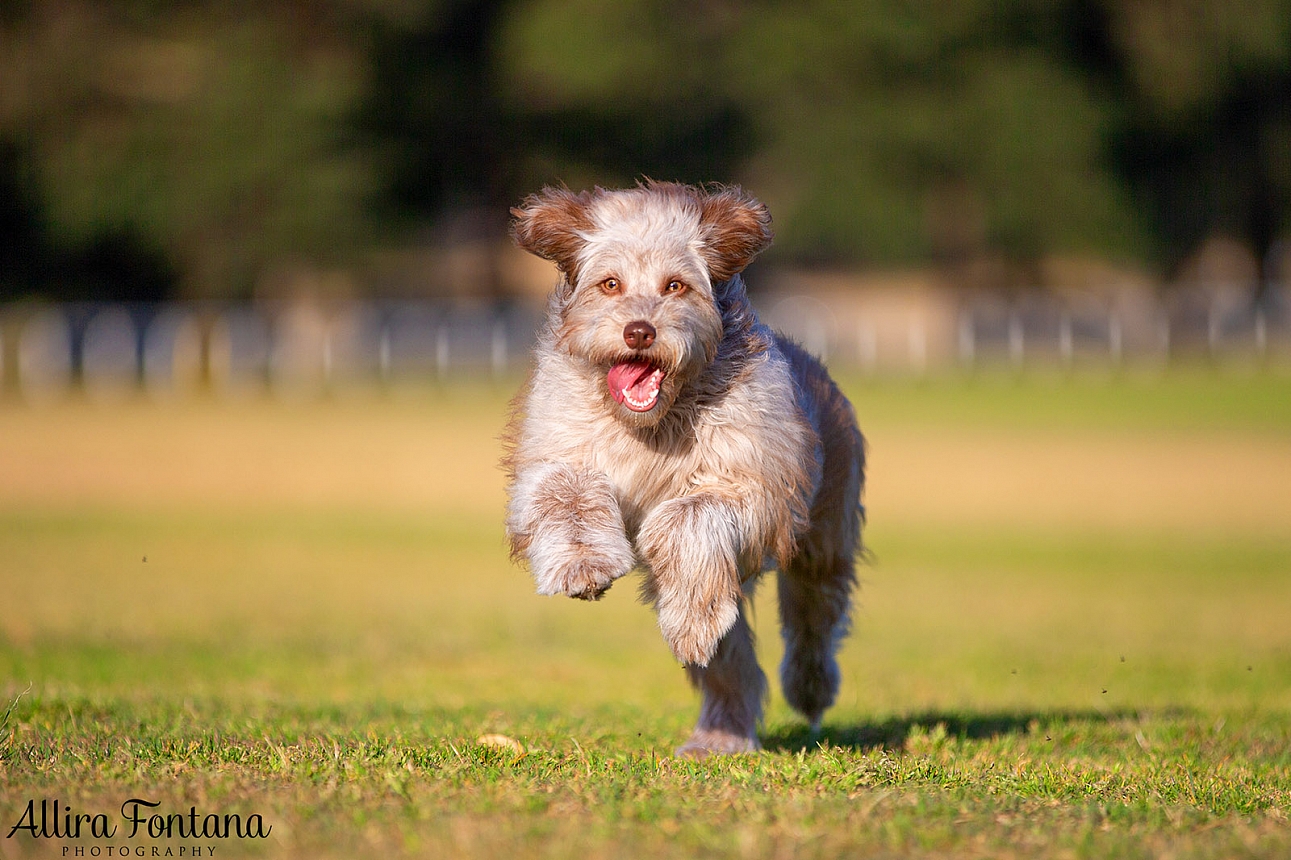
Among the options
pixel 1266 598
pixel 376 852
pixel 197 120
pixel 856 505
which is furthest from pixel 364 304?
pixel 376 852

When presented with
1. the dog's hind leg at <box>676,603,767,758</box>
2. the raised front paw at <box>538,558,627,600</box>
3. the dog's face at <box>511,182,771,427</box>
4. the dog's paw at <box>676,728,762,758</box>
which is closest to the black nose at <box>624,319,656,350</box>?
the dog's face at <box>511,182,771,427</box>

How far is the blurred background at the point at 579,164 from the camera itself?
39.6 meters

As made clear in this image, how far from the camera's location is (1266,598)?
14727 mm

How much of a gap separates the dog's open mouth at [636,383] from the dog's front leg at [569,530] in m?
0.32

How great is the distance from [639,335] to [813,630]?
2071 millimetres

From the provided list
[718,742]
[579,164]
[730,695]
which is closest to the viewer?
[718,742]

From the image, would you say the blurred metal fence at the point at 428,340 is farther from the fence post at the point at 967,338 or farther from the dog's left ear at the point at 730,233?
the dog's left ear at the point at 730,233

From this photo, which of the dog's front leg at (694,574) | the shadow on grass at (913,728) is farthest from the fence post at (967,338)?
the dog's front leg at (694,574)

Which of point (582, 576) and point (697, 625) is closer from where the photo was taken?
point (582, 576)

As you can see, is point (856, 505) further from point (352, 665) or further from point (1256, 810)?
point (352, 665)

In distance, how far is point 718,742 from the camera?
20.9ft

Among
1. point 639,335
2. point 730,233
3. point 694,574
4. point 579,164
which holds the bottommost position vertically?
point 694,574

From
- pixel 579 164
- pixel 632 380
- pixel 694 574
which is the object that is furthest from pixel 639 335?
pixel 579 164

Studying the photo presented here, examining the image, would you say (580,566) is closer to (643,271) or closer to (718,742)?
(643,271)
